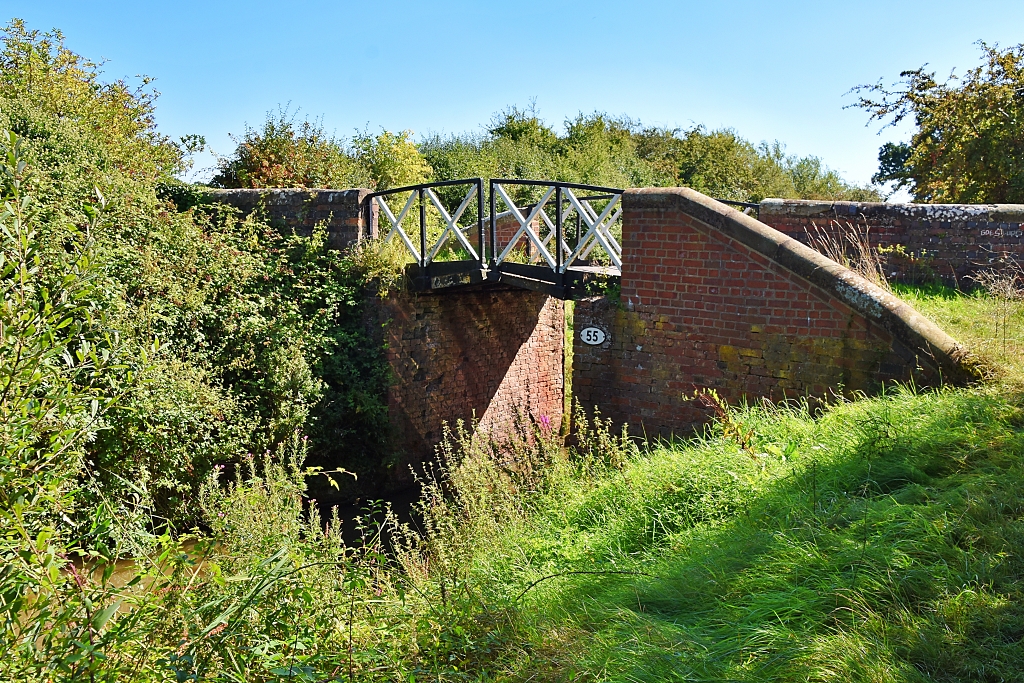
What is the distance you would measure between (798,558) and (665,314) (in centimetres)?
460

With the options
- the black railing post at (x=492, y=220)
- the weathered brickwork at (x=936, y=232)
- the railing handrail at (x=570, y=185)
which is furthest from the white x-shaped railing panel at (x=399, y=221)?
the weathered brickwork at (x=936, y=232)

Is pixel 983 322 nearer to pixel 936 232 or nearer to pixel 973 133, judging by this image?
pixel 936 232

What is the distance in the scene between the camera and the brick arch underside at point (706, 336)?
7.17 m

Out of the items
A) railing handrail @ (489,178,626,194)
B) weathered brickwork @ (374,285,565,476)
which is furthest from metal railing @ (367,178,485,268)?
weathered brickwork @ (374,285,565,476)

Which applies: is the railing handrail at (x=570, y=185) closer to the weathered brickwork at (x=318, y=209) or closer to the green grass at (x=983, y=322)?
the weathered brickwork at (x=318, y=209)

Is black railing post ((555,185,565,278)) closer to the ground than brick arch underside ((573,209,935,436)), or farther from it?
farther from it

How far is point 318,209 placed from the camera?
1125 centimetres

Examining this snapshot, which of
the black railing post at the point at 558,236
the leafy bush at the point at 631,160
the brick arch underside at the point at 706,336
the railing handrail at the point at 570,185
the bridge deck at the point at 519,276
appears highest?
the leafy bush at the point at 631,160

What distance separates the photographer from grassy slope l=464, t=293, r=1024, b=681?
10.2 feet

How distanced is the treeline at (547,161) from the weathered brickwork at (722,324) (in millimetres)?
7845

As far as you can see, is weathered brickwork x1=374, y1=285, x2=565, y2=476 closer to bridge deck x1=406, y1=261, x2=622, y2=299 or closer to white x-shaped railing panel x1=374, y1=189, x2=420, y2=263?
bridge deck x1=406, y1=261, x2=622, y2=299

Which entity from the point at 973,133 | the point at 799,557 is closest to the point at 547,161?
the point at 973,133

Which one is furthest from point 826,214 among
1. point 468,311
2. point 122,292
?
point 122,292

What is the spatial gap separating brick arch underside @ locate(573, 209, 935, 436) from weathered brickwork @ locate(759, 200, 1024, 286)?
10.9 feet
